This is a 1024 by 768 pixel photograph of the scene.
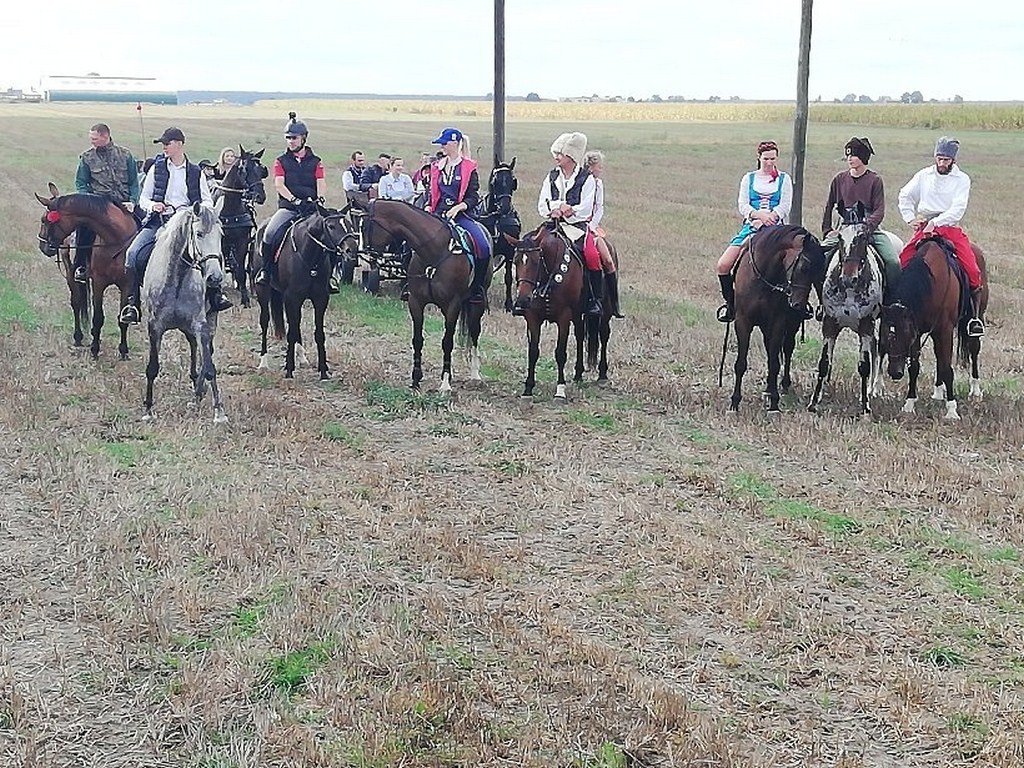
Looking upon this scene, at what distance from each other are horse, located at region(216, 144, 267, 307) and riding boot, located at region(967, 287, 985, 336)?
727 centimetres

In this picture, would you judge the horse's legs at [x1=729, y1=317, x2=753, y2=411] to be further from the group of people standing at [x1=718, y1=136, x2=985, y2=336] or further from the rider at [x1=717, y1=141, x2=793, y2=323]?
the group of people standing at [x1=718, y1=136, x2=985, y2=336]

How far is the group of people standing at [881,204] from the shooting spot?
1073 centimetres

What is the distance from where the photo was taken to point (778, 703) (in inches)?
219

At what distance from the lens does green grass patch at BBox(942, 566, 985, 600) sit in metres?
6.86

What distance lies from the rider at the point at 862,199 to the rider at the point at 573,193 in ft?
7.34

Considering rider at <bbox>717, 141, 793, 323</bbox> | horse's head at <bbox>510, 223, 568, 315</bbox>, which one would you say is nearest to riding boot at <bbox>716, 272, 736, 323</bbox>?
rider at <bbox>717, 141, 793, 323</bbox>

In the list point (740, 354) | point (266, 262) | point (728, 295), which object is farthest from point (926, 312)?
point (266, 262)

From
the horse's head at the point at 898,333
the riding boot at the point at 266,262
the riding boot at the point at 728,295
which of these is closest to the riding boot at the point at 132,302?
the riding boot at the point at 266,262

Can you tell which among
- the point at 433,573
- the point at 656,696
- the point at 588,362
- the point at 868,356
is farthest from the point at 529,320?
the point at 656,696

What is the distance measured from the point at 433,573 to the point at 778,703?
94.4 inches

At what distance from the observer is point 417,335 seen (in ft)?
39.7

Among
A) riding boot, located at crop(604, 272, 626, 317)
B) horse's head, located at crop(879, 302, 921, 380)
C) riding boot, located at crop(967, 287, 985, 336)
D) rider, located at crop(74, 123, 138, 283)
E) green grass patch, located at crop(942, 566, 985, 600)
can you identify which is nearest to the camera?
green grass patch, located at crop(942, 566, 985, 600)

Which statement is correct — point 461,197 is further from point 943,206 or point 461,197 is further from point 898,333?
point 943,206

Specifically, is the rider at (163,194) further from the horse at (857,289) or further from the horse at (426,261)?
the horse at (857,289)
